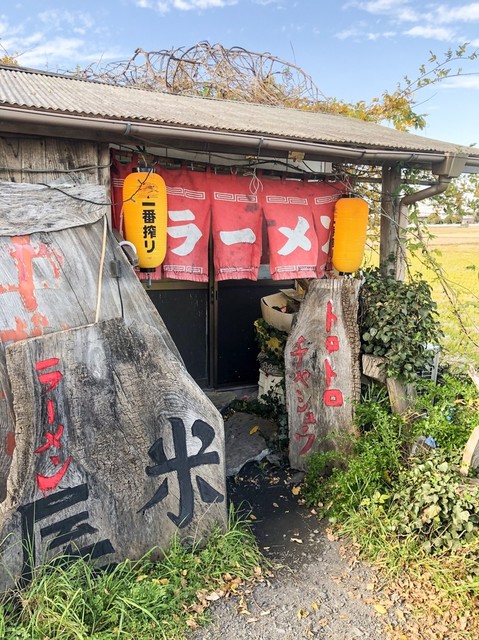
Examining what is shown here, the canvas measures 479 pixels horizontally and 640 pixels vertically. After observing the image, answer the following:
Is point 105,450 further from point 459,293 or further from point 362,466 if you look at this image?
point 459,293

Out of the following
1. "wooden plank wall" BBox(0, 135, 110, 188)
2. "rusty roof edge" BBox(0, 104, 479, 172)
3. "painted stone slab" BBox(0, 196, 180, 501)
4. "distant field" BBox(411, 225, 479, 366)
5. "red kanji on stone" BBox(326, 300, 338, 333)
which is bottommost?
"distant field" BBox(411, 225, 479, 366)

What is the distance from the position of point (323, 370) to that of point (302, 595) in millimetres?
2340

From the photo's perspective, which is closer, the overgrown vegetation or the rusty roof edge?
the rusty roof edge

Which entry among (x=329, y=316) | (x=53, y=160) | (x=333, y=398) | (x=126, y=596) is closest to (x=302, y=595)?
(x=126, y=596)

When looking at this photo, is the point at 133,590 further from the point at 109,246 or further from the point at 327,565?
the point at 109,246

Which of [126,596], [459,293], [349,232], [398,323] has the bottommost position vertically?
[126,596]

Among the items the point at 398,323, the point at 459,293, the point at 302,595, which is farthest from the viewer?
the point at 459,293

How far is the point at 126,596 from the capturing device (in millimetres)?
→ 3506

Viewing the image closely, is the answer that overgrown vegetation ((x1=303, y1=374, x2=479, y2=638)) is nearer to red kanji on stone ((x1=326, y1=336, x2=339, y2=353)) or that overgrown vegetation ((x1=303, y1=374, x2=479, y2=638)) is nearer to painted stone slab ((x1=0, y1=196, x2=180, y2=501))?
red kanji on stone ((x1=326, y1=336, x2=339, y2=353))

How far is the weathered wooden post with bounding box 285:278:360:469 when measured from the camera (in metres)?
5.34

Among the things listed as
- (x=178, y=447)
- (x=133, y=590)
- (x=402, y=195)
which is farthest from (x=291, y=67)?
(x=133, y=590)

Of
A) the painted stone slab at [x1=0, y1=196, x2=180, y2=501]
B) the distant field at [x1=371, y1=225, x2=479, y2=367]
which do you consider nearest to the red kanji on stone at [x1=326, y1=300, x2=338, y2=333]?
the distant field at [x1=371, y1=225, x2=479, y2=367]

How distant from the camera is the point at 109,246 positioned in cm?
404

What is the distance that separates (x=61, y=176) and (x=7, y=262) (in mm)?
875
